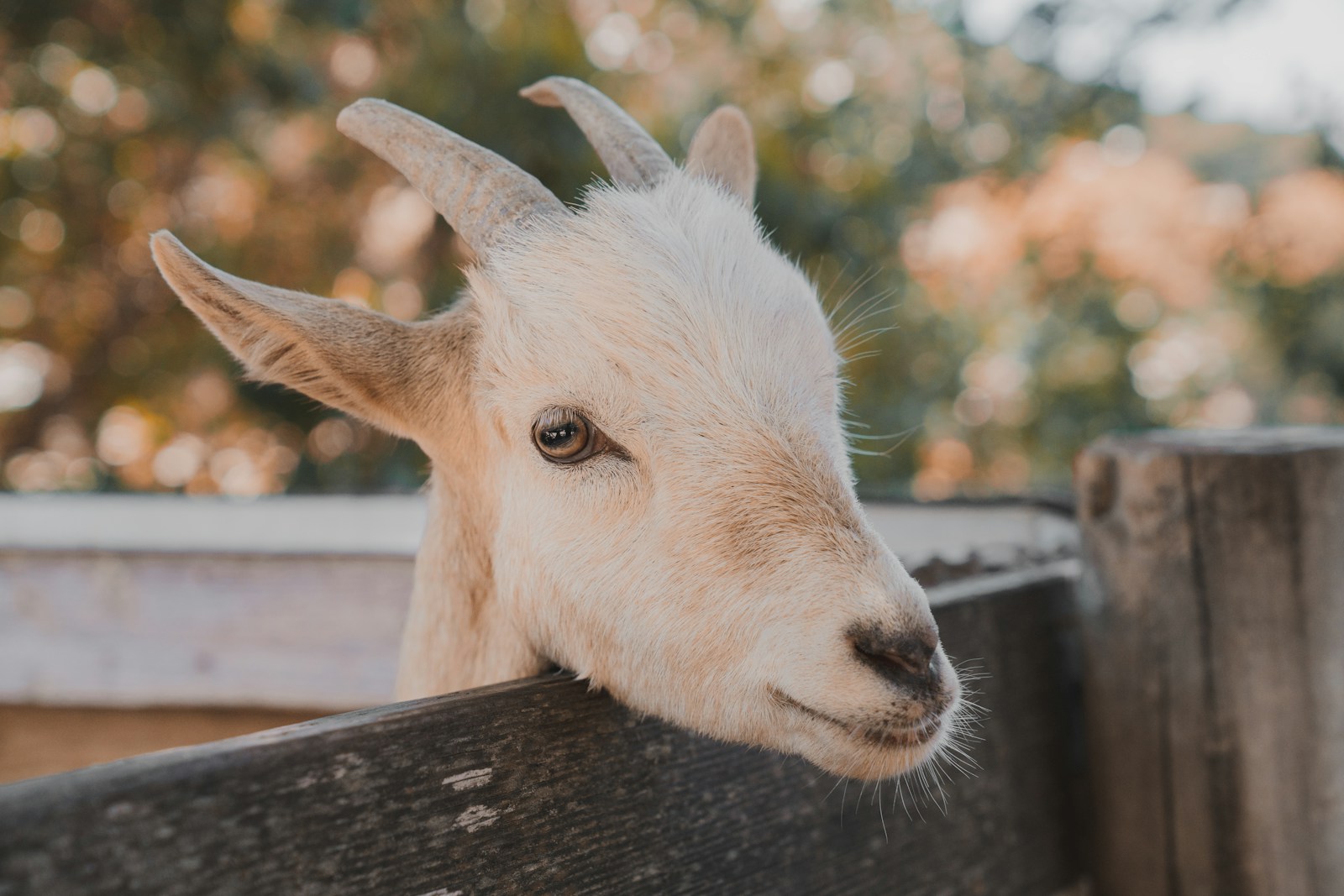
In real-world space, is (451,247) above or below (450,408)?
above

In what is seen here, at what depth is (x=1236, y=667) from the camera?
1.88m

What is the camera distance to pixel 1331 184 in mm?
9500

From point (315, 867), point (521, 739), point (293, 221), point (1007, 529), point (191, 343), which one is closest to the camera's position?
point (315, 867)

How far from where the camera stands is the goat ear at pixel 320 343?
161cm

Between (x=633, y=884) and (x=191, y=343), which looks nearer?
(x=633, y=884)

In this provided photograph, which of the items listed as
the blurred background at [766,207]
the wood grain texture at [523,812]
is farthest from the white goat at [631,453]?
the blurred background at [766,207]

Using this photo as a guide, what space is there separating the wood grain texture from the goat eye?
38 cm

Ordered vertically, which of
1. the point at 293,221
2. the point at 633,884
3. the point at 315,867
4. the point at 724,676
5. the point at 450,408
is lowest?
the point at 633,884

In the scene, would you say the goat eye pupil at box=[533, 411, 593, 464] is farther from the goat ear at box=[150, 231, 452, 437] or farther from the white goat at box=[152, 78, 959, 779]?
the goat ear at box=[150, 231, 452, 437]

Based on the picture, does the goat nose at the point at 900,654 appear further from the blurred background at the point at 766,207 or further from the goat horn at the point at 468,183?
the blurred background at the point at 766,207

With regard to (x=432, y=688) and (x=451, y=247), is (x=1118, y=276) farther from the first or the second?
(x=432, y=688)

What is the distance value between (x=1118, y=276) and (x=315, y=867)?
1249 centimetres

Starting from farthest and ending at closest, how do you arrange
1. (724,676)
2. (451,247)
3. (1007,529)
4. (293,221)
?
1. (293,221)
2. (451,247)
3. (1007,529)
4. (724,676)

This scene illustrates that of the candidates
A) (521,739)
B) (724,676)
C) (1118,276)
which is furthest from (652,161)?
(1118,276)
